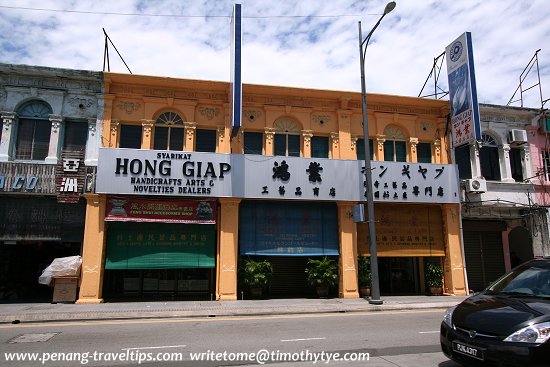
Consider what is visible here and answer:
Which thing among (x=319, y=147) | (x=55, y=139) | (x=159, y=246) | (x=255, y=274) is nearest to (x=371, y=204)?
(x=319, y=147)

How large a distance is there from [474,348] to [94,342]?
7.25 m

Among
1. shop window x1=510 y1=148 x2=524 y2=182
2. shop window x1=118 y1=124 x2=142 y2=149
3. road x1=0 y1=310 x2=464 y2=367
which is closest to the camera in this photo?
road x1=0 y1=310 x2=464 y2=367

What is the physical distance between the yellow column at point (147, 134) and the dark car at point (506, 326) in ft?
45.0

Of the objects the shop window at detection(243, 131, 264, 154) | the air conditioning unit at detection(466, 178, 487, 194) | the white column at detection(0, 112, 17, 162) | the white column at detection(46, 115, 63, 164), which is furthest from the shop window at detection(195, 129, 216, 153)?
the air conditioning unit at detection(466, 178, 487, 194)

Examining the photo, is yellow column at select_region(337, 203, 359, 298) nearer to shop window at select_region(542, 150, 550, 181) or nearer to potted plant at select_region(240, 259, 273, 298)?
potted plant at select_region(240, 259, 273, 298)

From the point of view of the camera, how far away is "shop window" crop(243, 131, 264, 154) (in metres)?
17.9

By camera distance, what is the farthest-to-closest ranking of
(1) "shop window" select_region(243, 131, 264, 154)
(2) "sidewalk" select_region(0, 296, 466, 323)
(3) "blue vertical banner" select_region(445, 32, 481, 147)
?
(1) "shop window" select_region(243, 131, 264, 154), (3) "blue vertical banner" select_region(445, 32, 481, 147), (2) "sidewalk" select_region(0, 296, 466, 323)

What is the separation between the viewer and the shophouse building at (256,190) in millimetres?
16047

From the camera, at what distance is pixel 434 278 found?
60.6 feet

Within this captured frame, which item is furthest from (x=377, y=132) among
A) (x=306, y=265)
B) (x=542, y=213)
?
(x=542, y=213)

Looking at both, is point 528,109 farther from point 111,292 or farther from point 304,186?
point 111,292

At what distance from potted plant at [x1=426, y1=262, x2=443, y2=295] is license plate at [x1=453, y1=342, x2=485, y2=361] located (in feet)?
45.3

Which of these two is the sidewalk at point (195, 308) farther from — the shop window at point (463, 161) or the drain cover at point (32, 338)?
the shop window at point (463, 161)

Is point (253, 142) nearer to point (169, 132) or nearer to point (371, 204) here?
point (169, 132)
